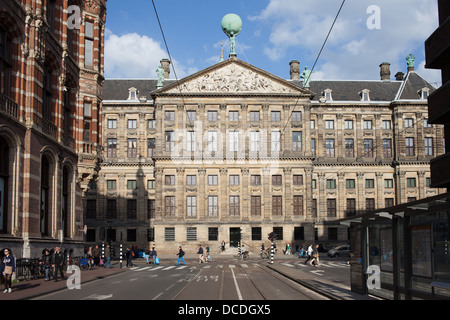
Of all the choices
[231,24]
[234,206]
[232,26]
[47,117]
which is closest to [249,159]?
[234,206]

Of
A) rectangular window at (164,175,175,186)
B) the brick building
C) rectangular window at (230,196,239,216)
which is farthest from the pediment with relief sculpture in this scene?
the brick building

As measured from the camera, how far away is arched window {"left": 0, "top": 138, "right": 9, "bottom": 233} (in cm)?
2384

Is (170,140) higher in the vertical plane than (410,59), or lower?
lower

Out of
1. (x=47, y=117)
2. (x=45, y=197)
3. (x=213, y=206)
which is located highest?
(x=47, y=117)

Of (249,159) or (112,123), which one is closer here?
(249,159)

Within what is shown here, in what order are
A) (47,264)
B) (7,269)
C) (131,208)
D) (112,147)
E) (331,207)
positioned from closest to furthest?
(7,269) → (47,264) → (131,208) → (331,207) → (112,147)

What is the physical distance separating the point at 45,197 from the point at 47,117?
14.4 feet

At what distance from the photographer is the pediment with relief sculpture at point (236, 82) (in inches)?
2788

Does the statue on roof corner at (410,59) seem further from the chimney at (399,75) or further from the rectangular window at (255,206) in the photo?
the rectangular window at (255,206)

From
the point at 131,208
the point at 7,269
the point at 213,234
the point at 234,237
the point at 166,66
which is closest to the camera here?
the point at 7,269

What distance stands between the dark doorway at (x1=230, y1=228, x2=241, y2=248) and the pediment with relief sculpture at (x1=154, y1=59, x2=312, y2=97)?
17.9 m

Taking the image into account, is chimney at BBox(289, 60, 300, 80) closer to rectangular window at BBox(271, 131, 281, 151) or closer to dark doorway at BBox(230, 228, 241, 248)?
rectangular window at BBox(271, 131, 281, 151)

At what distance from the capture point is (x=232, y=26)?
70.0 meters

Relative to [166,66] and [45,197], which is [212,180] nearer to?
[166,66]
